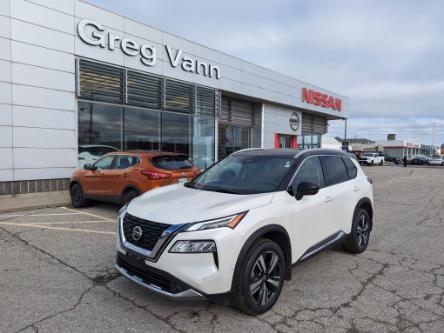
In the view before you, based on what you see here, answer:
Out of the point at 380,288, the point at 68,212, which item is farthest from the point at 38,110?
the point at 380,288

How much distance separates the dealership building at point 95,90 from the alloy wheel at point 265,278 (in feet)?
31.9

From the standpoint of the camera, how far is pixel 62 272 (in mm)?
4402

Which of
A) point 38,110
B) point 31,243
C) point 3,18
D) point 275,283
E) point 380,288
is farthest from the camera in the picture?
point 38,110

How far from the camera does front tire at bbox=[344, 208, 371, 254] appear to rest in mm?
5129

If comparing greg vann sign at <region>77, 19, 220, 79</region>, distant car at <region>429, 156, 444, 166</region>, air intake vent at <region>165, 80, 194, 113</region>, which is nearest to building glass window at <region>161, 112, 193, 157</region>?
air intake vent at <region>165, 80, 194, 113</region>

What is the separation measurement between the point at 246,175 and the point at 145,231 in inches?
62.2

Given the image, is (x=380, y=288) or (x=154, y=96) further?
(x=154, y=96)

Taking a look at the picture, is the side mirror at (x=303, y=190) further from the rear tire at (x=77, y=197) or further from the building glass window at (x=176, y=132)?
the building glass window at (x=176, y=132)

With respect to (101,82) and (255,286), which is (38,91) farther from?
(255,286)

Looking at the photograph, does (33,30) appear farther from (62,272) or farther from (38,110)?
(62,272)

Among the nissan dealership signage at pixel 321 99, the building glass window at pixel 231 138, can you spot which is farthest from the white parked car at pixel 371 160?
the building glass window at pixel 231 138

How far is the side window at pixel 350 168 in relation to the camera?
17.6 feet

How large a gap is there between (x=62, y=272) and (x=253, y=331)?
269 cm

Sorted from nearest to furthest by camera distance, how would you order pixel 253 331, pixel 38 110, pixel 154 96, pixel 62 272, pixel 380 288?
pixel 253 331 → pixel 380 288 → pixel 62 272 → pixel 38 110 → pixel 154 96
